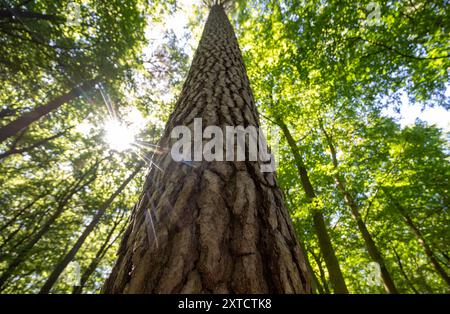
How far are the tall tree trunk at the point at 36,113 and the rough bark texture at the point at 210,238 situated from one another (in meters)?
8.29

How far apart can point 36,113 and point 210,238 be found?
30.7 feet

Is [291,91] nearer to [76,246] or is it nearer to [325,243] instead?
[325,243]

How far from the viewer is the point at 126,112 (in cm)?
1099

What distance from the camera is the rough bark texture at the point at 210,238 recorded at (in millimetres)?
718

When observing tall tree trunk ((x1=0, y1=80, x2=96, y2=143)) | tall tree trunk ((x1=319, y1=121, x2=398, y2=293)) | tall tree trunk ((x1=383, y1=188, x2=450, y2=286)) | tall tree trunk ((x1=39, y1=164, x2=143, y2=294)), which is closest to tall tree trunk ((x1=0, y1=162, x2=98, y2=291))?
tall tree trunk ((x1=39, y1=164, x2=143, y2=294))

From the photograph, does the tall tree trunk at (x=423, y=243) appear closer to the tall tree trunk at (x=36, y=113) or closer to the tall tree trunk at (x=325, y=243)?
the tall tree trunk at (x=325, y=243)

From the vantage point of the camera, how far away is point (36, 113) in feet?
23.3

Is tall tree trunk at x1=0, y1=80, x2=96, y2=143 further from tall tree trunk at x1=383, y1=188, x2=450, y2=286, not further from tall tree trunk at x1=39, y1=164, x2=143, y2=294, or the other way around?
tall tree trunk at x1=383, y1=188, x2=450, y2=286

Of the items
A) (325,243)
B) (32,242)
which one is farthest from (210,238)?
(32,242)

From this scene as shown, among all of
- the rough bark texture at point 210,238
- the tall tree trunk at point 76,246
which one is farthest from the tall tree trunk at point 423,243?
the tall tree trunk at point 76,246

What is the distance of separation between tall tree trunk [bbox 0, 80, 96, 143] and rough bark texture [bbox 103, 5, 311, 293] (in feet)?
27.2

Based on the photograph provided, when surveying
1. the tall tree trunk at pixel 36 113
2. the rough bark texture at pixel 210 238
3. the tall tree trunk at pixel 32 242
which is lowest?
the rough bark texture at pixel 210 238

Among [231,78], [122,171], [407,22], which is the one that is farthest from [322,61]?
[122,171]

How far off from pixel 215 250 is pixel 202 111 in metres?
1.09
